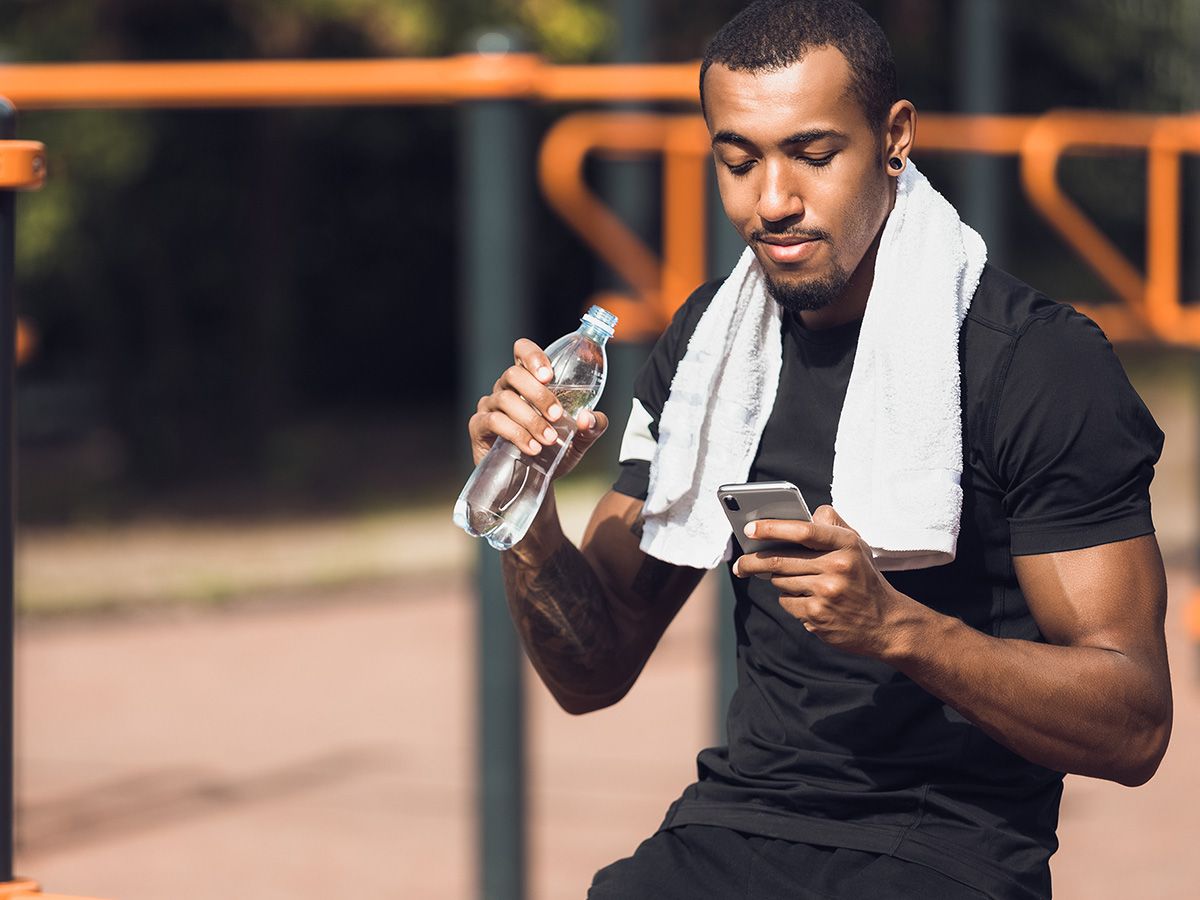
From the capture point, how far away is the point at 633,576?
96.8 inches

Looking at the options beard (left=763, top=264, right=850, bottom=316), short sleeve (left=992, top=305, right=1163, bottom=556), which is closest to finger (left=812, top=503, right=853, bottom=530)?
short sleeve (left=992, top=305, right=1163, bottom=556)

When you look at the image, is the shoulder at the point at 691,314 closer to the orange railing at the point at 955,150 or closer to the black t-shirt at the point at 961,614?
the black t-shirt at the point at 961,614

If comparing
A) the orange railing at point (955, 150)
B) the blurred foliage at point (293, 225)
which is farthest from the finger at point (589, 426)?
the blurred foliage at point (293, 225)

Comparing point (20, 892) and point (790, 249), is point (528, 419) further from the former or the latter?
point (20, 892)

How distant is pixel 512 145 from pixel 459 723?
288 cm

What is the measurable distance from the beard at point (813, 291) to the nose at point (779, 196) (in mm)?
75

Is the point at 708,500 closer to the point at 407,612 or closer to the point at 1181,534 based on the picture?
the point at 407,612

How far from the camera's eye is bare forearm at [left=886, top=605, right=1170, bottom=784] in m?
1.93

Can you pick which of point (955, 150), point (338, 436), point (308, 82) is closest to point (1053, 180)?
point (955, 150)

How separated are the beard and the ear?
13 cm

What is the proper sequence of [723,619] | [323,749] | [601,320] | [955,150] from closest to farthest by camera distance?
[601,320], [723,619], [323,749], [955,150]

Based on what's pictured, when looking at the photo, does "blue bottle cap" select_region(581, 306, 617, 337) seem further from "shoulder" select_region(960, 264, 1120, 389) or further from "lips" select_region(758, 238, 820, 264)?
"shoulder" select_region(960, 264, 1120, 389)

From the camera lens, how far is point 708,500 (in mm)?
2318

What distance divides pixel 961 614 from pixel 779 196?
47cm
